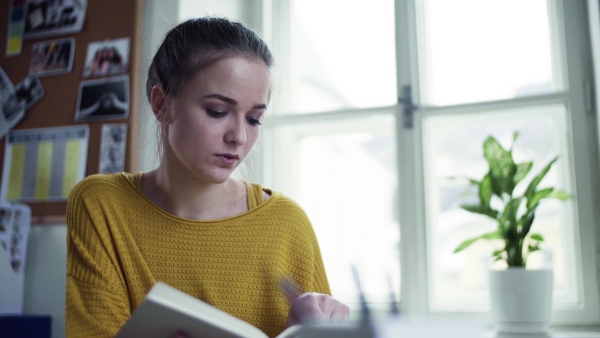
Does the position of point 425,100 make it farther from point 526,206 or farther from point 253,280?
point 253,280

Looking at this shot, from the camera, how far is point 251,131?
111 centimetres

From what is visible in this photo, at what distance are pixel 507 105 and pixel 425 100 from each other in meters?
0.27

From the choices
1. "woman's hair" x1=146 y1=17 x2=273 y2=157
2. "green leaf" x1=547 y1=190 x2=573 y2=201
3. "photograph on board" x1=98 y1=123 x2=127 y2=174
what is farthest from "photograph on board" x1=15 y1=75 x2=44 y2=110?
"green leaf" x1=547 y1=190 x2=573 y2=201

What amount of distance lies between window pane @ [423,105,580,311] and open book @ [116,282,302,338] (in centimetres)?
122

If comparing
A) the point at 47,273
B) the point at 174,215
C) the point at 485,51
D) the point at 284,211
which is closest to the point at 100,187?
the point at 174,215

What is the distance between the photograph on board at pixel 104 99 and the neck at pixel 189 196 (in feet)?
2.83

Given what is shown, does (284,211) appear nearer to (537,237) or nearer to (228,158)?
(228,158)

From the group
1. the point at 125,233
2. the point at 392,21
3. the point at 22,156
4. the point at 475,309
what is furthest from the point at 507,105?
the point at 22,156

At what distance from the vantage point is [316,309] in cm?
95

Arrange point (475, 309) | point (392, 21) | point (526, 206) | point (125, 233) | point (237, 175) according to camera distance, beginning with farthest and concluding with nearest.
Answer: point (392, 21) < point (475, 309) < point (526, 206) < point (237, 175) < point (125, 233)

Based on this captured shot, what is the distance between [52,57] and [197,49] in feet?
4.12

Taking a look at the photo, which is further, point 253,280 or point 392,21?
point 392,21

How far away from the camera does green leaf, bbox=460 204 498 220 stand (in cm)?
165

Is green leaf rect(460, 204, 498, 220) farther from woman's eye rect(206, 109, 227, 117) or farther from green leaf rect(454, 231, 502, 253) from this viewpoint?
woman's eye rect(206, 109, 227, 117)
